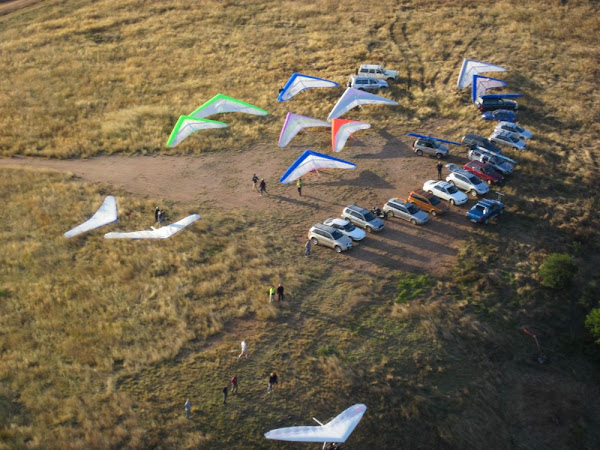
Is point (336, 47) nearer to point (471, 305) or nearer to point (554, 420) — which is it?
point (471, 305)

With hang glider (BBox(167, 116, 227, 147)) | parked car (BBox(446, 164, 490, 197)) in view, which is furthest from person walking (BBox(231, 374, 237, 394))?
hang glider (BBox(167, 116, 227, 147))

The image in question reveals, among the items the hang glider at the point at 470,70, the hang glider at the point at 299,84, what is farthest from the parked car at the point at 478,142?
the hang glider at the point at 299,84

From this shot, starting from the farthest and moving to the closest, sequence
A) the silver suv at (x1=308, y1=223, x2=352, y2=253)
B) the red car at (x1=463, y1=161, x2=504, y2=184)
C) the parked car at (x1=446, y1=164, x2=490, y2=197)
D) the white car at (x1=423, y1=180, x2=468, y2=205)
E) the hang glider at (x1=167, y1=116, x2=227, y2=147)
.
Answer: the hang glider at (x1=167, y1=116, x2=227, y2=147)
the red car at (x1=463, y1=161, x2=504, y2=184)
the parked car at (x1=446, y1=164, x2=490, y2=197)
the white car at (x1=423, y1=180, x2=468, y2=205)
the silver suv at (x1=308, y1=223, x2=352, y2=253)

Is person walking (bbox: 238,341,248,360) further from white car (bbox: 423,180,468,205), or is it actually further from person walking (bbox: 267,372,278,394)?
white car (bbox: 423,180,468,205)

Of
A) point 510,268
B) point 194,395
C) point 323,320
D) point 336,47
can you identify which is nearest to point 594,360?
point 510,268

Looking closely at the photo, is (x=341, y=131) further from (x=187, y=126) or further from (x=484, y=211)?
(x=484, y=211)

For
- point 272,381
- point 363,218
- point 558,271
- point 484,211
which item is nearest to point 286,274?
point 363,218
